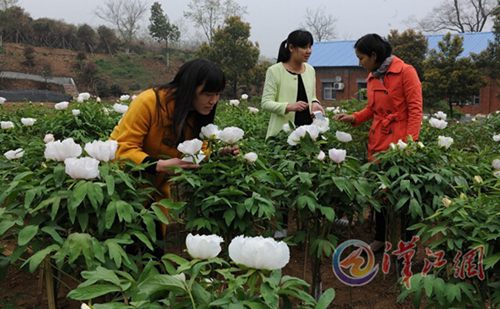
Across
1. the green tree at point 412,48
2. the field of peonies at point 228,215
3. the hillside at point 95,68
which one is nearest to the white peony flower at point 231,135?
the field of peonies at point 228,215

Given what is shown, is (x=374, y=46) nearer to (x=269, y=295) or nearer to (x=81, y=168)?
(x=81, y=168)

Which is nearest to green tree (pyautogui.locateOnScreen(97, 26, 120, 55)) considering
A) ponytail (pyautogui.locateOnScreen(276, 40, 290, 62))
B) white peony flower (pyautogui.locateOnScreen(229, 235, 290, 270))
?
ponytail (pyautogui.locateOnScreen(276, 40, 290, 62))

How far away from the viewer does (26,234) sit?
1.47 m

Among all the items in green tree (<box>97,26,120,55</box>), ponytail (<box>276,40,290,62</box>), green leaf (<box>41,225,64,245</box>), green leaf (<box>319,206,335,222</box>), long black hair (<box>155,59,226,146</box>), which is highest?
green tree (<box>97,26,120,55</box>)

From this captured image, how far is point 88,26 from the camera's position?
2945 centimetres

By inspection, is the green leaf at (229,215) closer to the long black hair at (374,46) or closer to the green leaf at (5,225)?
the green leaf at (5,225)

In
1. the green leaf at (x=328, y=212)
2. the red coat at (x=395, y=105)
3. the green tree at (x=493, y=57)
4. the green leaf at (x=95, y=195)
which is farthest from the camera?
the green tree at (x=493, y=57)

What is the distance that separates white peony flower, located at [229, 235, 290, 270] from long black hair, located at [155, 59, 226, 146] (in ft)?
3.28

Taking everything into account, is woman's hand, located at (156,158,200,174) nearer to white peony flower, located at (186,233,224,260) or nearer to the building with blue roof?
white peony flower, located at (186,233,224,260)

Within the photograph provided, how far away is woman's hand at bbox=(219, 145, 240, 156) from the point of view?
1954mm

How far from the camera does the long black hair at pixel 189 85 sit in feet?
6.11

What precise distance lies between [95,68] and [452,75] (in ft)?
56.4

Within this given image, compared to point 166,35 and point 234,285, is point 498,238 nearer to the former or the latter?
point 234,285

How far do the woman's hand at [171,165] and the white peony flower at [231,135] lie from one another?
0.15m
